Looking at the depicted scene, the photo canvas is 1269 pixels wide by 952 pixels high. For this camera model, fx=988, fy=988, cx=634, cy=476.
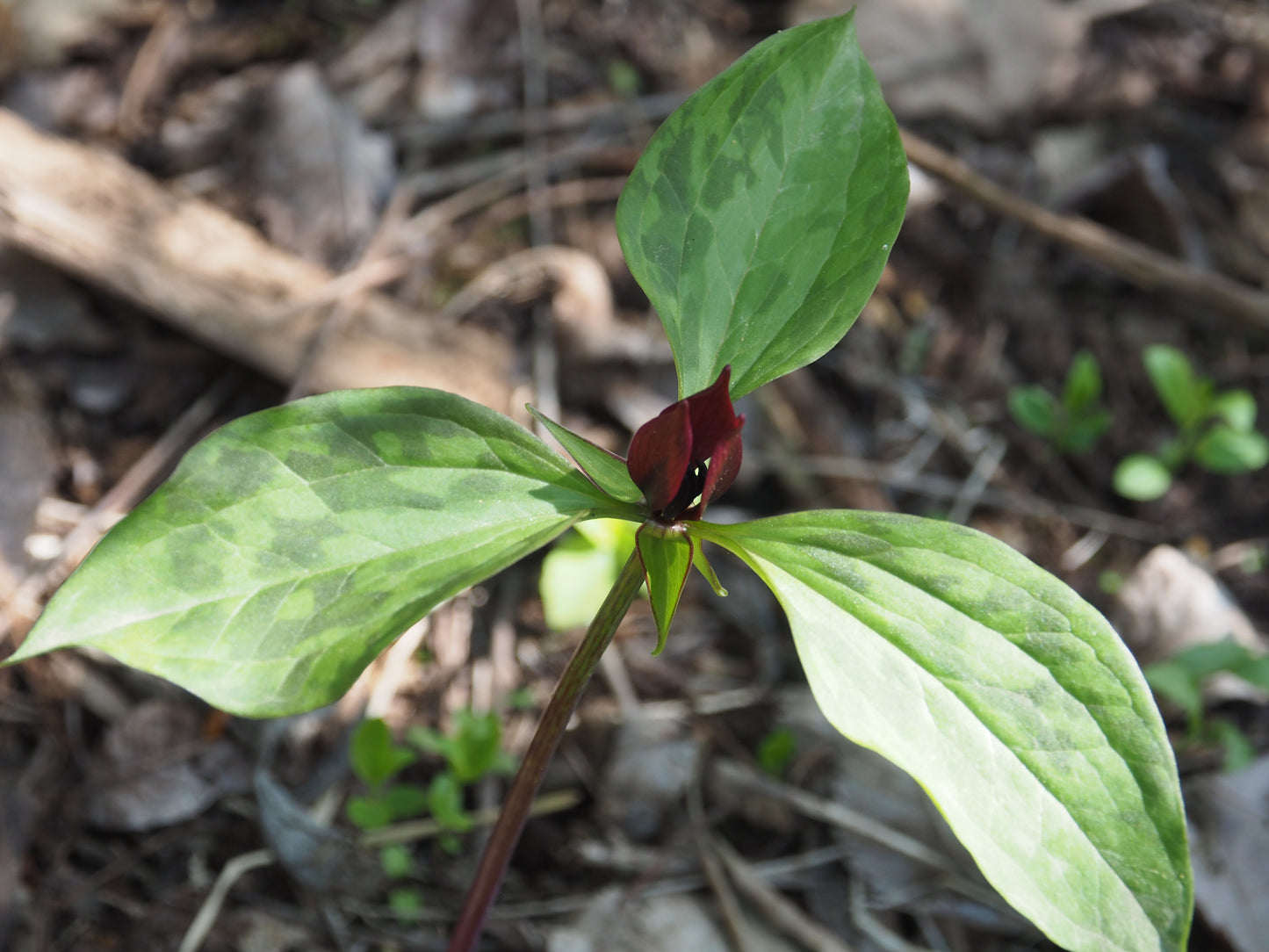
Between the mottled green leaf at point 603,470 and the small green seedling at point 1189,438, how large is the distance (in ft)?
5.90

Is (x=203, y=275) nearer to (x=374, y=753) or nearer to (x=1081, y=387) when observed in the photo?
(x=374, y=753)

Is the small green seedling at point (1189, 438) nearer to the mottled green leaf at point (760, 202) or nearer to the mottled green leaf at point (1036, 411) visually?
the mottled green leaf at point (1036, 411)

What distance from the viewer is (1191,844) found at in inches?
78.0

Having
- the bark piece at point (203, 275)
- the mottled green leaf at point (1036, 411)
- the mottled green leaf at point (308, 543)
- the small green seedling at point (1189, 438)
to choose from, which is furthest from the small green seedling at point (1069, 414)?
the mottled green leaf at point (308, 543)

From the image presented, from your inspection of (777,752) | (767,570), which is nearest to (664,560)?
(767,570)

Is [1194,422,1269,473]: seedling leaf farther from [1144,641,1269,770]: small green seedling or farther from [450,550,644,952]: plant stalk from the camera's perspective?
[450,550,644,952]: plant stalk

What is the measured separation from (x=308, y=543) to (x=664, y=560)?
1.15 ft

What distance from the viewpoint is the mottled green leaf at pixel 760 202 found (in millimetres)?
1129

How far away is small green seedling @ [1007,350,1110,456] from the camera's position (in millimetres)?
2514

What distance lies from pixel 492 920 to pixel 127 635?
1.07 m

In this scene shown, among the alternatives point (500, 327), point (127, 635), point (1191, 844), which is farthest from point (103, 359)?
point (1191, 844)

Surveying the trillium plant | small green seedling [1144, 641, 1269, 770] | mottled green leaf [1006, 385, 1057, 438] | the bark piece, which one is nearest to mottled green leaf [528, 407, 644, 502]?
the trillium plant

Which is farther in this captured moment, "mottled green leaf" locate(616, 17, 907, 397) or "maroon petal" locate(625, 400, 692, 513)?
"mottled green leaf" locate(616, 17, 907, 397)

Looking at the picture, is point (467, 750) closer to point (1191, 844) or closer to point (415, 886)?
point (415, 886)
